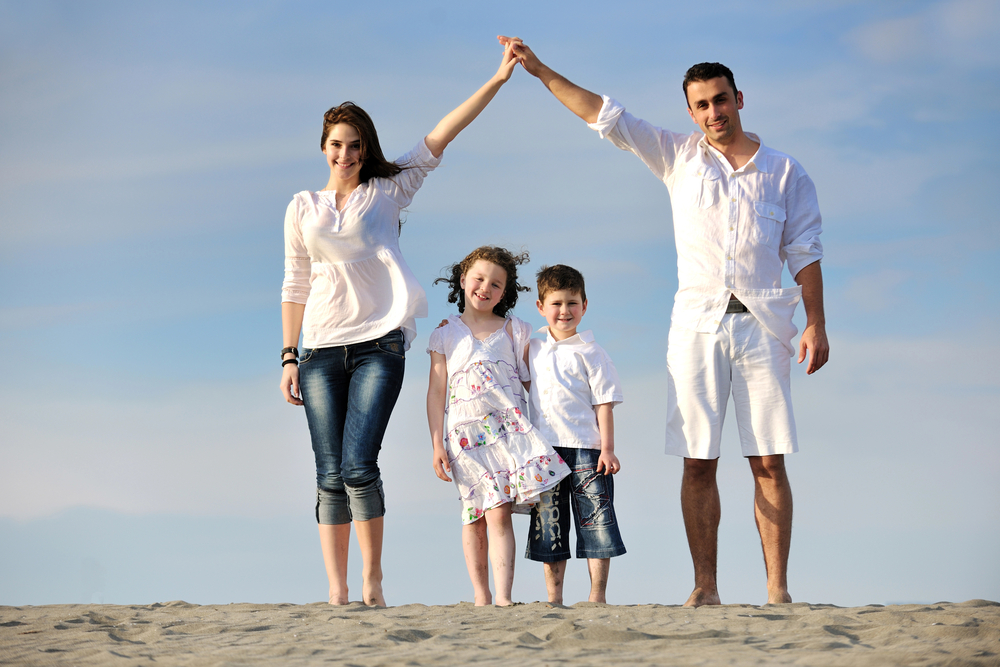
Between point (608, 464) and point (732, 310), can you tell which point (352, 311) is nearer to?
point (608, 464)

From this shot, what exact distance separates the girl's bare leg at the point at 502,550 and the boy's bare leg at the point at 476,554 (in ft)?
0.23

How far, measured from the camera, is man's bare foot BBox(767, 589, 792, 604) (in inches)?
170

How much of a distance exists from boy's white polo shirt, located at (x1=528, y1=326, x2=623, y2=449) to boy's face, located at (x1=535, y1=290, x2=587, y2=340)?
0.17 feet

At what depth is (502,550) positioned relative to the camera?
14.5 ft

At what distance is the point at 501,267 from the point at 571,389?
745 mm

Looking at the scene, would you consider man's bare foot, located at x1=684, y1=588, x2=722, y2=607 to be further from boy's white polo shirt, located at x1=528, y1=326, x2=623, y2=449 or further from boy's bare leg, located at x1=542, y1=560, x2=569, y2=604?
boy's white polo shirt, located at x1=528, y1=326, x2=623, y2=449

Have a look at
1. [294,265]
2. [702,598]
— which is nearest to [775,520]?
[702,598]

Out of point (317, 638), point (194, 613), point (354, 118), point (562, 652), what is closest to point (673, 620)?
point (562, 652)

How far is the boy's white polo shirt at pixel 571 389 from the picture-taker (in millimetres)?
4562

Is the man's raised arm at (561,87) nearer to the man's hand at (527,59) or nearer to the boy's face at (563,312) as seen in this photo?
the man's hand at (527,59)

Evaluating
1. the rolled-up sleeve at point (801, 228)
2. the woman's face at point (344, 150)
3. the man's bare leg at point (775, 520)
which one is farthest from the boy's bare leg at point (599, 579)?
the woman's face at point (344, 150)

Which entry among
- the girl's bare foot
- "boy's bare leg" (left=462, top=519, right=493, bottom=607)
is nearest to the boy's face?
"boy's bare leg" (left=462, top=519, right=493, bottom=607)

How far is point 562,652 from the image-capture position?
3.28 meters

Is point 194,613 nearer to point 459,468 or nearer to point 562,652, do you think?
point 459,468
